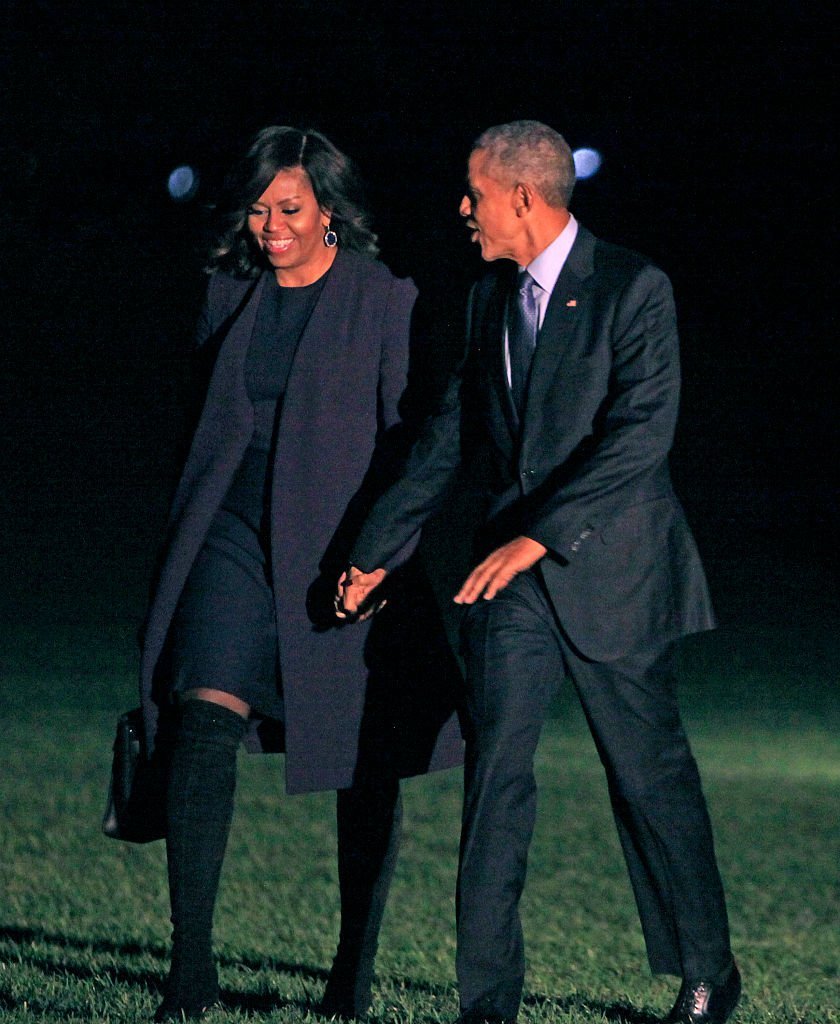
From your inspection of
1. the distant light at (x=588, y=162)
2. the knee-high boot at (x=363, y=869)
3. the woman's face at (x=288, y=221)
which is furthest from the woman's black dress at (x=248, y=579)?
the distant light at (x=588, y=162)

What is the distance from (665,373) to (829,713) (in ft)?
36.5

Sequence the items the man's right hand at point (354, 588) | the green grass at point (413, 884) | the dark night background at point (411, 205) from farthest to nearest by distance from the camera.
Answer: the dark night background at point (411, 205), the green grass at point (413, 884), the man's right hand at point (354, 588)

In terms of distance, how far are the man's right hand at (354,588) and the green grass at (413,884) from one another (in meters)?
Answer: 0.91

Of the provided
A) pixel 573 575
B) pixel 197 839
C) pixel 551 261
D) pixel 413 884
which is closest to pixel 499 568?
pixel 573 575

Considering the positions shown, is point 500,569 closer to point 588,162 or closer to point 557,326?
point 557,326

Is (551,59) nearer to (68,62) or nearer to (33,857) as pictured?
(68,62)

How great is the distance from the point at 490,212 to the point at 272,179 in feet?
2.24

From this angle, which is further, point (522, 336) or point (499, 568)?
point (522, 336)

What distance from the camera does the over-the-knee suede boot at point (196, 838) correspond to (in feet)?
15.4

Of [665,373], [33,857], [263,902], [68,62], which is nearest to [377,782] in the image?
[665,373]

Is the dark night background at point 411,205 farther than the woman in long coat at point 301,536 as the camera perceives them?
Yes

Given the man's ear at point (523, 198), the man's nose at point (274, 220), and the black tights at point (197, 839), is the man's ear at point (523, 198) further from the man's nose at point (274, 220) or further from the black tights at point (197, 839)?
the black tights at point (197, 839)

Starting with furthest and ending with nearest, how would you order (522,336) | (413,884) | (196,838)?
(413,884), (196,838), (522,336)

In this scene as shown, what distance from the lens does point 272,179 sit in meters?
5.04
